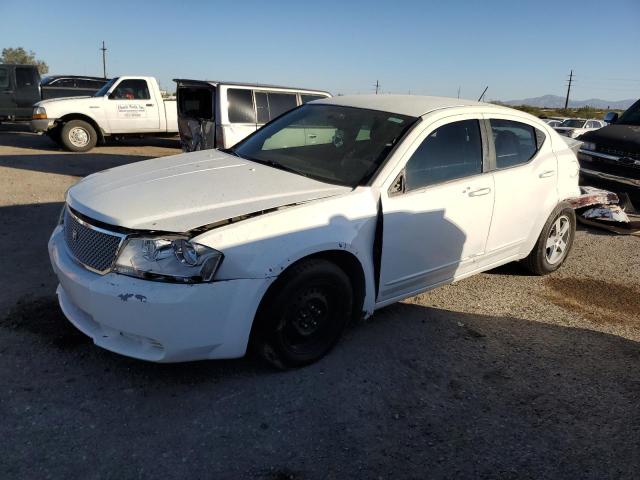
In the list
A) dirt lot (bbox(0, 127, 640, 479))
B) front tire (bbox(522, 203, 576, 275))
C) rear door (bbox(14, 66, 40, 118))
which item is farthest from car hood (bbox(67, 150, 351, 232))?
rear door (bbox(14, 66, 40, 118))

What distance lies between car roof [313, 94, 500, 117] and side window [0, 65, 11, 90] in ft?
47.6

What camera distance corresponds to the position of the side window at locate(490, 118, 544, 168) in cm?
421

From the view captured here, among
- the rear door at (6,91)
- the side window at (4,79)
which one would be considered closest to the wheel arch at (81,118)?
the rear door at (6,91)

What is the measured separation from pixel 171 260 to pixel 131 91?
36.8 feet

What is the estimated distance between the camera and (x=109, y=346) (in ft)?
8.98

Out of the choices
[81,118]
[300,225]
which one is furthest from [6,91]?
[300,225]

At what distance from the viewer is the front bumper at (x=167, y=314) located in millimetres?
2568

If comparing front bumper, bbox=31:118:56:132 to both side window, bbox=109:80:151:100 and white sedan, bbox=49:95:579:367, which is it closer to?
side window, bbox=109:80:151:100

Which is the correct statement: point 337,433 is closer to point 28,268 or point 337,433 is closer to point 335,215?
point 335,215

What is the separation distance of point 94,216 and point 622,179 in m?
8.14

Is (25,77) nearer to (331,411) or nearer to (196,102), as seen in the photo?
(196,102)

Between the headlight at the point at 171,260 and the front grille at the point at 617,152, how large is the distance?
7.81 meters

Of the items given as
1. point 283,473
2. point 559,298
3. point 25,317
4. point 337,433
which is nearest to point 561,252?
point 559,298

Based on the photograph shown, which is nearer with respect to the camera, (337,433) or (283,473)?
(283,473)
